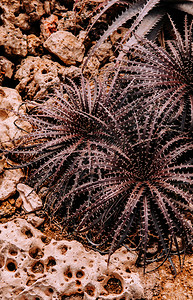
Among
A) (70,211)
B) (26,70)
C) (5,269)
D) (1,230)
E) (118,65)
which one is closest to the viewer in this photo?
(5,269)

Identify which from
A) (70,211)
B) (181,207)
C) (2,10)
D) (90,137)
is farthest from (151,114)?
(2,10)

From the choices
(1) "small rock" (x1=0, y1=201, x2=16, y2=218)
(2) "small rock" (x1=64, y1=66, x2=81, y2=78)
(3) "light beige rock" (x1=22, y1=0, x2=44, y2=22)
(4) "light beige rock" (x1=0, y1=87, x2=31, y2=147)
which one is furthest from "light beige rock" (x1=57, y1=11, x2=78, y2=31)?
(1) "small rock" (x1=0, y1=201, x2=16, y2=218)

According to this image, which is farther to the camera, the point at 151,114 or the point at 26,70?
the point at 26,70

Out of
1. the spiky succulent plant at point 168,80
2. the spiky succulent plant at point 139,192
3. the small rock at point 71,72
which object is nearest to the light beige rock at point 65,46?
the small rock at point 71,72

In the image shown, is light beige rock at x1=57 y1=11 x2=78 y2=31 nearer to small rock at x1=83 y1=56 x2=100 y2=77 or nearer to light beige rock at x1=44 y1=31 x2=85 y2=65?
light beige rock at x1=44 y1=31 x2=85 y2=65

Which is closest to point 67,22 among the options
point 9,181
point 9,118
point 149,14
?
point 149,14

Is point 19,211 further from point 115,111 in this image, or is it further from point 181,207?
point 181,207
